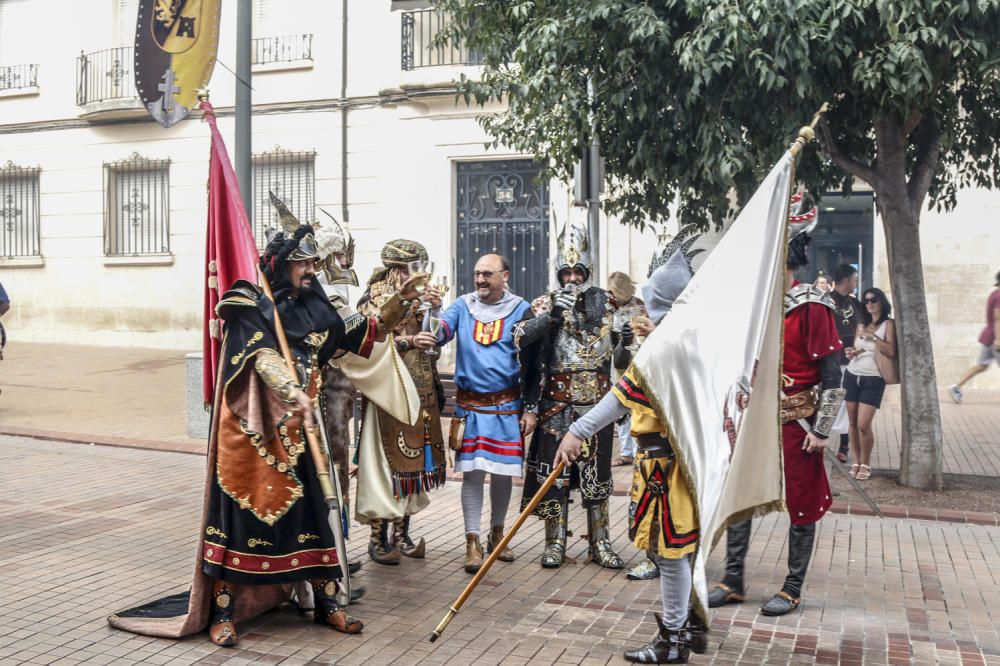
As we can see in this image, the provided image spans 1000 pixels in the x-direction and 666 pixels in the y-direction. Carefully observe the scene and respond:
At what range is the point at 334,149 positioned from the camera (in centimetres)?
1931

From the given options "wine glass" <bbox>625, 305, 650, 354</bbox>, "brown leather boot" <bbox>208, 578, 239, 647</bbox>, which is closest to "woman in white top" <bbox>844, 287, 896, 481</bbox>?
"wine glass" <bbox>625, 305, 650, 354</bbox>

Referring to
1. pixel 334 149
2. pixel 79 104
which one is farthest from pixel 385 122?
pixel 79 104

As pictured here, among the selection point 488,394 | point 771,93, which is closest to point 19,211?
point 771,93

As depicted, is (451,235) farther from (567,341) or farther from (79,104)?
(567,341)

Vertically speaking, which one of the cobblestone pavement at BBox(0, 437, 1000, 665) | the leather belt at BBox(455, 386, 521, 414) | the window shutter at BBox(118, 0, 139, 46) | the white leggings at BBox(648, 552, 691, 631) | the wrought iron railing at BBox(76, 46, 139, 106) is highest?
the window shutter at BBox(118, 0, 139, 46)

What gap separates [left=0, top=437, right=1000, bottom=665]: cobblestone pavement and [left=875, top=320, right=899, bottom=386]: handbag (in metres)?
1.86

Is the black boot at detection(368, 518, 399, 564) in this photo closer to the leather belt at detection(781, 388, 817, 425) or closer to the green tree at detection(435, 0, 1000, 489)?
the leather belt at detection(781, 388, 817, 425)

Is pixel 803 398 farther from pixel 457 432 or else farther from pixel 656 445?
pixel 457 432

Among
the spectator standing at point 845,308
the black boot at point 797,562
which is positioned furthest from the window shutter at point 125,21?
the black boot at point 797,562

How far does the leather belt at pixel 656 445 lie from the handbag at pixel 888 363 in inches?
211

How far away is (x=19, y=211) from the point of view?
22016 millimetres

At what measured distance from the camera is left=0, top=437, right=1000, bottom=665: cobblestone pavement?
5.26m

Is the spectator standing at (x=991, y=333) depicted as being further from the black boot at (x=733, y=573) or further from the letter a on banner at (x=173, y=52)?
the letter a on banner at (x=173, y=52)

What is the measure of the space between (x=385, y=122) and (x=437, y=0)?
8.42 m
